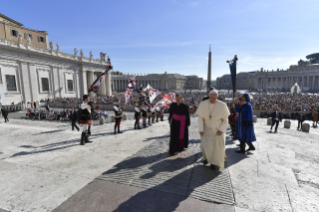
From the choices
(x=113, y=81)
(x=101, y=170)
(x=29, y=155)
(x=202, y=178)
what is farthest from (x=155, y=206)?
(x=113, y=81)

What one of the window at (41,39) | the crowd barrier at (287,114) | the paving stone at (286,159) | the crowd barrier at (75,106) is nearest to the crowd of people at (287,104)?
the crowd barrier at (287,114)

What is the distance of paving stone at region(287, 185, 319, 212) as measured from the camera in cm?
253

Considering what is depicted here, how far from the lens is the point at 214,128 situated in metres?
3.84

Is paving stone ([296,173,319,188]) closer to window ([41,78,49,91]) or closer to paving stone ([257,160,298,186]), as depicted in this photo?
paving stone ([257,160,298,186])

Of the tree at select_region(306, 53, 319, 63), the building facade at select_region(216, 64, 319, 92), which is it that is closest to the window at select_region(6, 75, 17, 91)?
the building facade at select_region(216, 64, 319, 92)

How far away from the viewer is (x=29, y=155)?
194 inches

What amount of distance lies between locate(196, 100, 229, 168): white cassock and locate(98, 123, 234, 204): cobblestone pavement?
35 cm

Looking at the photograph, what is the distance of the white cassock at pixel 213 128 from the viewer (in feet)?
12.3

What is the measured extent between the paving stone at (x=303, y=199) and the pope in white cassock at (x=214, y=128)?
127cm

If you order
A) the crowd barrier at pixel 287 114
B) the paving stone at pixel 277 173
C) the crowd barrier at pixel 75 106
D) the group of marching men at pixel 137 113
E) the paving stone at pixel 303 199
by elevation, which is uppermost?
the group of marching men at pixel 137 113

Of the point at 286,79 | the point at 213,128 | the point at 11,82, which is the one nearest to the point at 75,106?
the point at 11,82

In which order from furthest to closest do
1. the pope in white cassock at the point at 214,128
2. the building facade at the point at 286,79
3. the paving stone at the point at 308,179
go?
the building facade at the point at 286,79 → the pope in white cassock at the point at 214,128 → the paving stone at the point at 308,179

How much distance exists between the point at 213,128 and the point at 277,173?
174 centimetres

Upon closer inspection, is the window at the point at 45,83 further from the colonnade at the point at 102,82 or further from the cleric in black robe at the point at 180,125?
the cleric in black robe at the point at 180,125
